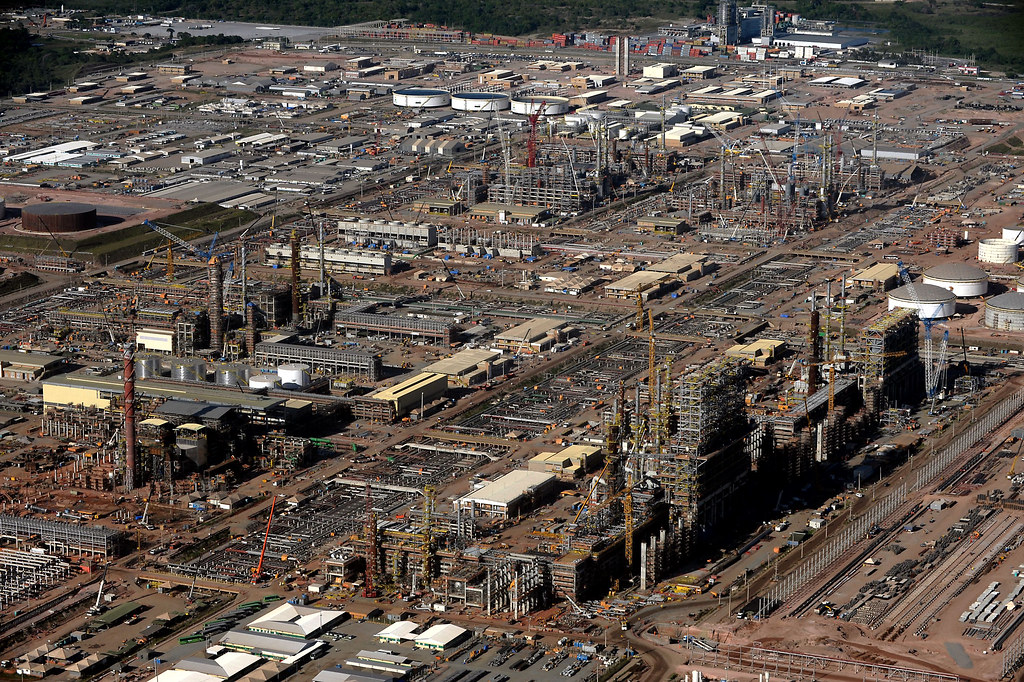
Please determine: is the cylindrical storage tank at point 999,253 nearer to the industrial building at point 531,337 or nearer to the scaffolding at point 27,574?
the industrial building at point 531,337

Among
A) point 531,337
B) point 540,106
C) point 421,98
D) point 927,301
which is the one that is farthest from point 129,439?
point 421,98

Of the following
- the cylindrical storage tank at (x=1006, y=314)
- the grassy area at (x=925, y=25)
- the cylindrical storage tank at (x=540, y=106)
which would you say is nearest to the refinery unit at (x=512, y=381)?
the cylindrical storage tank at (x=1006, y=314)

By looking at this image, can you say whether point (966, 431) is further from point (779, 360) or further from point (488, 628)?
point (488, 628)

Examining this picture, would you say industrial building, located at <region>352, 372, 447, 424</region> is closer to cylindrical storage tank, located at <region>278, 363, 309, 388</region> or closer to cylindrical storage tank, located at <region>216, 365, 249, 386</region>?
cylindrical storage tank, located at <region>278, 363, 309, 388</region>

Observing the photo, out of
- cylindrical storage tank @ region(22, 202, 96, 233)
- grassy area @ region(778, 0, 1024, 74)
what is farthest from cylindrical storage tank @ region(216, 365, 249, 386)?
grassy area @ region(778, 0, 1024, 74)

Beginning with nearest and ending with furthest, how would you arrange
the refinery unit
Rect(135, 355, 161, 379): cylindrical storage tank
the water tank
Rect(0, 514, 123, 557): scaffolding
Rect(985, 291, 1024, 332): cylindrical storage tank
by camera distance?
the refinery unit
Rect(0, 514, 123, 557): scaffolding
the water tank
Rect(135, 355, 161, 379): cylindrical storage tank
Rect(985, 291, 1024, 332): cylindrical storage tank

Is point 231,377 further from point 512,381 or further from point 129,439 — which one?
point 512,381

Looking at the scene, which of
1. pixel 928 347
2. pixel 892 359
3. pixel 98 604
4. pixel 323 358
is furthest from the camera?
pixel 323 358
